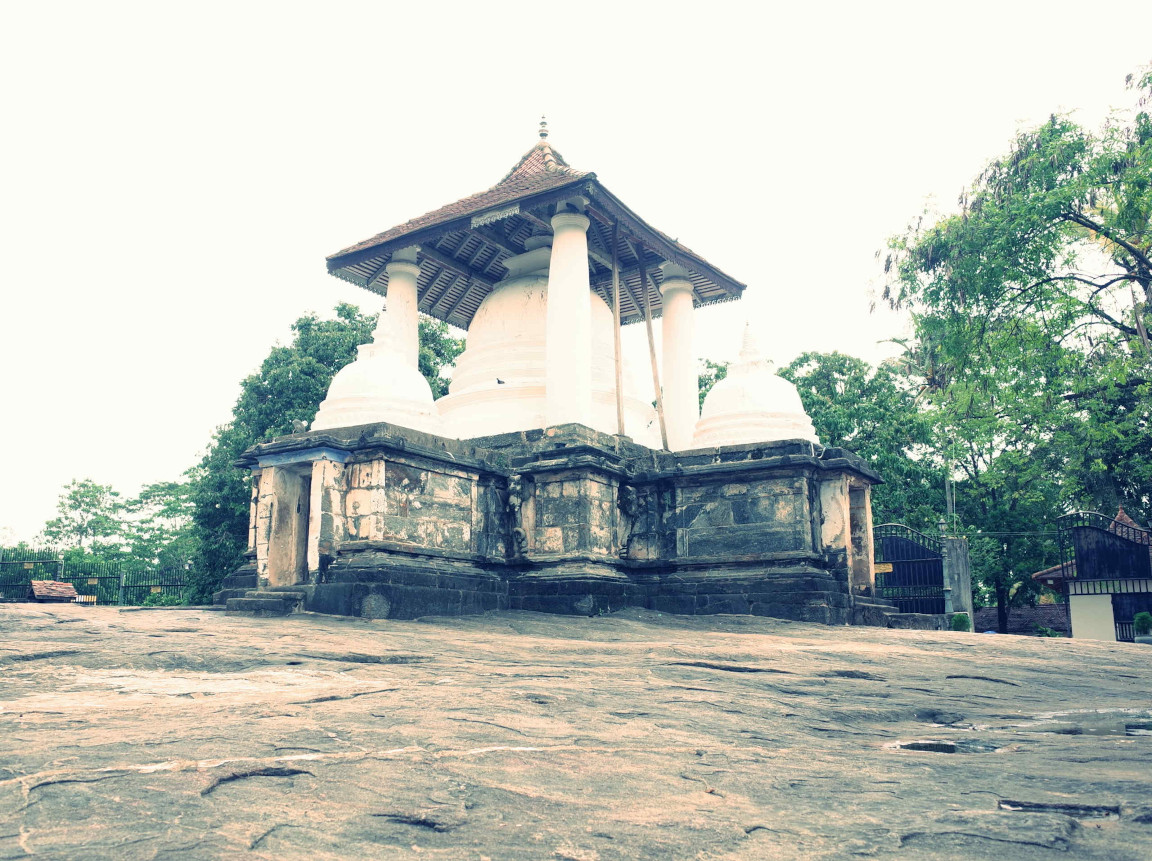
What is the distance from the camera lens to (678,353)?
15461 millimetres

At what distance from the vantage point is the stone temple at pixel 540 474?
10.7m

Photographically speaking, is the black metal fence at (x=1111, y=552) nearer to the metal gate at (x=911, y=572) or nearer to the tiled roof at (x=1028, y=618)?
the metal gate at (x=911, y=572)

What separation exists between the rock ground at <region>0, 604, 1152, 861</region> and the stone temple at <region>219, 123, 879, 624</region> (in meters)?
3.21

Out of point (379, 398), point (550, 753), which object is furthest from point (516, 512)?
point (550, 753)

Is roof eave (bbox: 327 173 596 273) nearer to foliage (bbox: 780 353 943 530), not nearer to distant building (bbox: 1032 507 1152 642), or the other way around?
distant building (bbox: 1032 507 1152 642)

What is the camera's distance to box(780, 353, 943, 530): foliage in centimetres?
2547

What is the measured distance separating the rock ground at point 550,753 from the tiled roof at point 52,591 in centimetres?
1528

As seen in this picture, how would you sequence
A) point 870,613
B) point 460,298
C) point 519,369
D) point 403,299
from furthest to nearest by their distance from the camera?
point 460,298, point 403,299, point 519,369, point 870,613

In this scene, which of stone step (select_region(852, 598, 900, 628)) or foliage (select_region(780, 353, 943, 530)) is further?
foliage (select_region(780, 353, 943, 530))

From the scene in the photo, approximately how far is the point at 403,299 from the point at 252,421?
407 inches

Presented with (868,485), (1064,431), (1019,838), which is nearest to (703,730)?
(1019,838)

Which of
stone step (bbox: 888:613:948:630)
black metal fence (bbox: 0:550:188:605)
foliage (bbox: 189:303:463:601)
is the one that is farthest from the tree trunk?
black metal fence (bbox: 0:550:188:605)

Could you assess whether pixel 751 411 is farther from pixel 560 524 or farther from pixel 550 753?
pixel 550 753

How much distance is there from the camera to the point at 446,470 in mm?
11414
